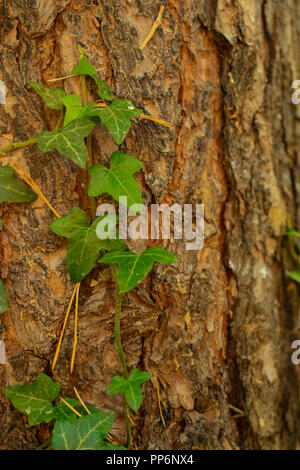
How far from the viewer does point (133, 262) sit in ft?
3.12

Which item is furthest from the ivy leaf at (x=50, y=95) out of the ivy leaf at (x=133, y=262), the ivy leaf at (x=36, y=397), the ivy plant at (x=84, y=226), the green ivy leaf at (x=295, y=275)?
the green ivy leaf at (x=295, y=275)

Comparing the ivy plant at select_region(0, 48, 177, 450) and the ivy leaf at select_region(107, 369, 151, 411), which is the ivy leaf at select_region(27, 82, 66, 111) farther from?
the ivy leaf at select_region(107, 369, 151, 411)

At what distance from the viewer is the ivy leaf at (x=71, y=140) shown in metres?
0.94

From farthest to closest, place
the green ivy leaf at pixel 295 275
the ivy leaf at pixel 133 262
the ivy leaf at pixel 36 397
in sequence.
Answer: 1. the green ivy leaf at pixel 295 275
2. the ivy leaf at pixel 36 397
3. the ivy leaf at pixel 133 262

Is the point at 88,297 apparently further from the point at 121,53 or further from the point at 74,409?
the point at 121,53

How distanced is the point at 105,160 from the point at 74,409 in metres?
0.61

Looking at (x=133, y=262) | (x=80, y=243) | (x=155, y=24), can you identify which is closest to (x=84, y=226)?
(x=80, y=243)

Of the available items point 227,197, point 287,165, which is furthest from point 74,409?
point 287,165

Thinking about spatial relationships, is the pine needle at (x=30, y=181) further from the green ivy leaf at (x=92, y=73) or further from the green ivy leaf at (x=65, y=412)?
the green ivy leaf at (x=65, y=412)

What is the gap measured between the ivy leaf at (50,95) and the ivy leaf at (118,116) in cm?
10

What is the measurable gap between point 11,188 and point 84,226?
0.63ft

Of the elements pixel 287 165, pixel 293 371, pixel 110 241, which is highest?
pixel 287 165

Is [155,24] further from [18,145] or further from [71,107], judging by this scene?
[18,145]
